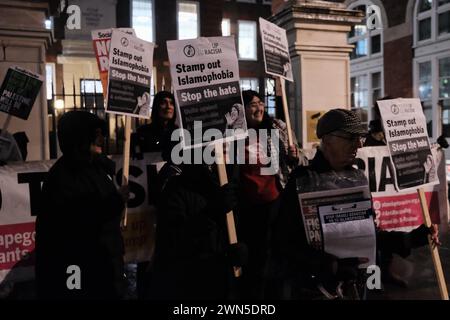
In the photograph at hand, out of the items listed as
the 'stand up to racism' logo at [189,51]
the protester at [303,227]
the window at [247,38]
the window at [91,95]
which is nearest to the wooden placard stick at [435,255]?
the protester at [303,227]

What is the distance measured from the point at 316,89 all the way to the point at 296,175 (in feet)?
13.4

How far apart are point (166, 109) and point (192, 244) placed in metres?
1.95

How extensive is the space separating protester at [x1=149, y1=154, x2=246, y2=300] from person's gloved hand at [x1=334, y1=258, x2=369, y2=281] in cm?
81

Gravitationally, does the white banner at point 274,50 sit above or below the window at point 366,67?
below

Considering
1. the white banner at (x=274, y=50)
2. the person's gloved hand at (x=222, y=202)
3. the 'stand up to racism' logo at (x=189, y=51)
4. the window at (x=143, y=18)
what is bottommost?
the person's gloved hand at (x=222, y=202)

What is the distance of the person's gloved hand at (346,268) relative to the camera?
229 centimetres

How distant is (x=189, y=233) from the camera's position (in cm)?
290

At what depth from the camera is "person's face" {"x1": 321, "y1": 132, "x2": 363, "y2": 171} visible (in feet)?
8.04

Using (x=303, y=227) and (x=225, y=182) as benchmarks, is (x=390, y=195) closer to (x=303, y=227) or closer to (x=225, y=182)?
(x=225, y=182)

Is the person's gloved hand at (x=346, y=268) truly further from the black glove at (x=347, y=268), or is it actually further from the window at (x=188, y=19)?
the window at (x=188, y=19)

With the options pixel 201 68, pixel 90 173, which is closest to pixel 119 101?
pixel 201 68

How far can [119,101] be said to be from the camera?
153 inches

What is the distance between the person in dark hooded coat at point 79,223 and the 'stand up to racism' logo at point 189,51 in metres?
0.89
